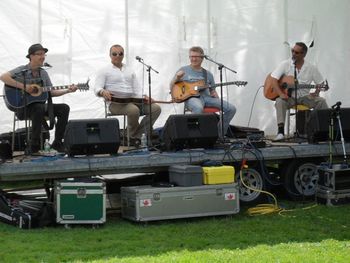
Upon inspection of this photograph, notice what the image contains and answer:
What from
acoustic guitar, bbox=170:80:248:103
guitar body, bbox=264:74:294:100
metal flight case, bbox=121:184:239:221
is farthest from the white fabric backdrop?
metal flight case, bbox=121:184:239:221

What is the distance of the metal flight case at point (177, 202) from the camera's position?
5.57 meters

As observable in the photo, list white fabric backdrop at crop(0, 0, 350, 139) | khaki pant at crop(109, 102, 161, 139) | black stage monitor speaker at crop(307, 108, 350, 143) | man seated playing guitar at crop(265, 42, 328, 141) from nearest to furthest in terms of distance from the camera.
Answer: black stage monitor speaker at crop(307, 108, 350, 143) < khaki pant at crop(109, 102, 161, 139) < man seated playing guitar at crop(265, 42, 328, 141) < white fabric backdrop at crop(0, 0, 350, 139)

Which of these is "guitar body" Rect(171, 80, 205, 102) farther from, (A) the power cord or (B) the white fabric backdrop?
(A) the power cord

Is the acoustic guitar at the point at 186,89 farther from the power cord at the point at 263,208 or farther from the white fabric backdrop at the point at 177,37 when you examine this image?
the power cord at the point at 263,208

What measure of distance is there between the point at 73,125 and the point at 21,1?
9.54ft

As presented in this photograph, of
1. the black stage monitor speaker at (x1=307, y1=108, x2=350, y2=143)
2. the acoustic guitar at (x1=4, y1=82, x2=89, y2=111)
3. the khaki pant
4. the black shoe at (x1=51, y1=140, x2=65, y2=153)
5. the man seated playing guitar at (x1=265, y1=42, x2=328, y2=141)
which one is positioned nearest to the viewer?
the acoustic guitar at (x1=4, y1=82, x2=89, y2=111)

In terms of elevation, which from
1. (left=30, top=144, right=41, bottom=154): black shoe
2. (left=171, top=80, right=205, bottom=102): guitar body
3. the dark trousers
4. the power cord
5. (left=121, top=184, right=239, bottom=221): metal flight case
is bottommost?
the power cord

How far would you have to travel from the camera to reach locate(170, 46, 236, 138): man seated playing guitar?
7.32 meters

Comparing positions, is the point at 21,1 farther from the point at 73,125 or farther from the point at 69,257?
the point at 69,257

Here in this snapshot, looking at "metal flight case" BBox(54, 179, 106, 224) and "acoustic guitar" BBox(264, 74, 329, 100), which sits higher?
"acoustic guitar" BBox(264, 74, 329, 100)

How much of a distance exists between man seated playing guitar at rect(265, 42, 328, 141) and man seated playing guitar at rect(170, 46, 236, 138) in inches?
23.0

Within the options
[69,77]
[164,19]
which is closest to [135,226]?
[69,77]

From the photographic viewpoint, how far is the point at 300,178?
263 inches

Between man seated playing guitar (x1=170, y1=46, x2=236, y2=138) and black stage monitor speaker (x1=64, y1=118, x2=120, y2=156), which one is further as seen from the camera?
man seated playing guitar (x1=170, y1=46, x2=236, y2=138)
